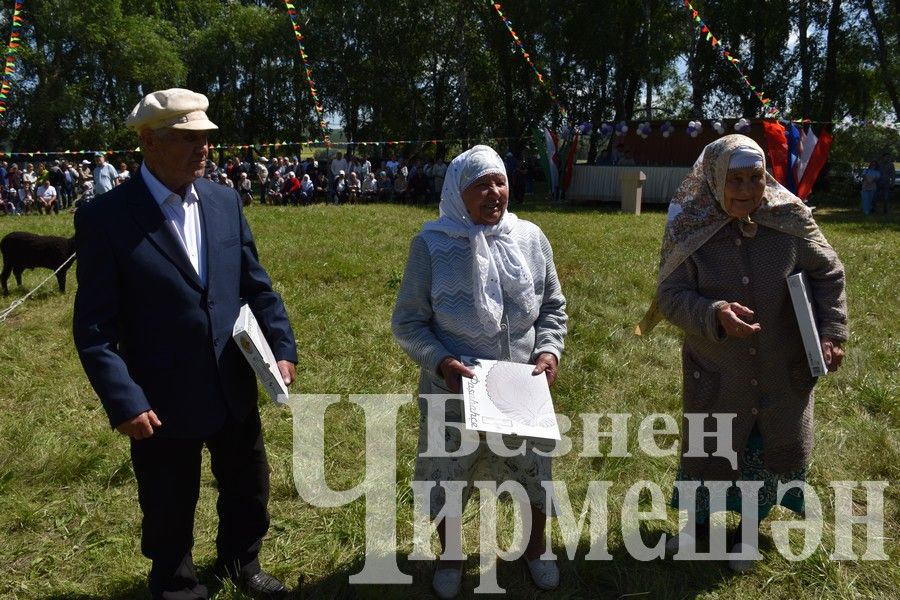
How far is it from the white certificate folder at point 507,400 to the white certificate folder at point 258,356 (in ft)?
2.19

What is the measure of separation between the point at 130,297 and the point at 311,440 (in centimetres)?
221

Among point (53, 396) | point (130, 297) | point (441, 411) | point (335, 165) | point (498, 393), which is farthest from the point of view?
point (335, 165)

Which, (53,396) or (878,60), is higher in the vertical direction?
(878,60)

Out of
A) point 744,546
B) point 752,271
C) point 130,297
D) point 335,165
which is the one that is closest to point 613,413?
point 744,546

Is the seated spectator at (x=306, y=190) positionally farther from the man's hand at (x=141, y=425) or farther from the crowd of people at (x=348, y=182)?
the man's hand at (x=141, y=425)

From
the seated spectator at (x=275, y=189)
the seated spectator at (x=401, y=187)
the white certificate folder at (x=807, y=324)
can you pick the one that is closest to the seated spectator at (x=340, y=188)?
the seated spectator at (x=401, y=187)

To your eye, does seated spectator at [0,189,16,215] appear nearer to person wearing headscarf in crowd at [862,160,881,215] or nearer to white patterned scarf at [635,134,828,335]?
white patterned scarf at [635,134,828,335]

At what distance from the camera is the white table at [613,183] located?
1936cm

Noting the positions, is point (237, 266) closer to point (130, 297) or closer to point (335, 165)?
point (130, 297)

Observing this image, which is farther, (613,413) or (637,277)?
(637,277)

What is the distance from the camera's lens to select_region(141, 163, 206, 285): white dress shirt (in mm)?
2588

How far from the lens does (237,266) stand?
9.18 ft

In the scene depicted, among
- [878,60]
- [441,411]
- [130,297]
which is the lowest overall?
[441,411]

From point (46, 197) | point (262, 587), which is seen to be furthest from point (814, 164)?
point (46, 197)
